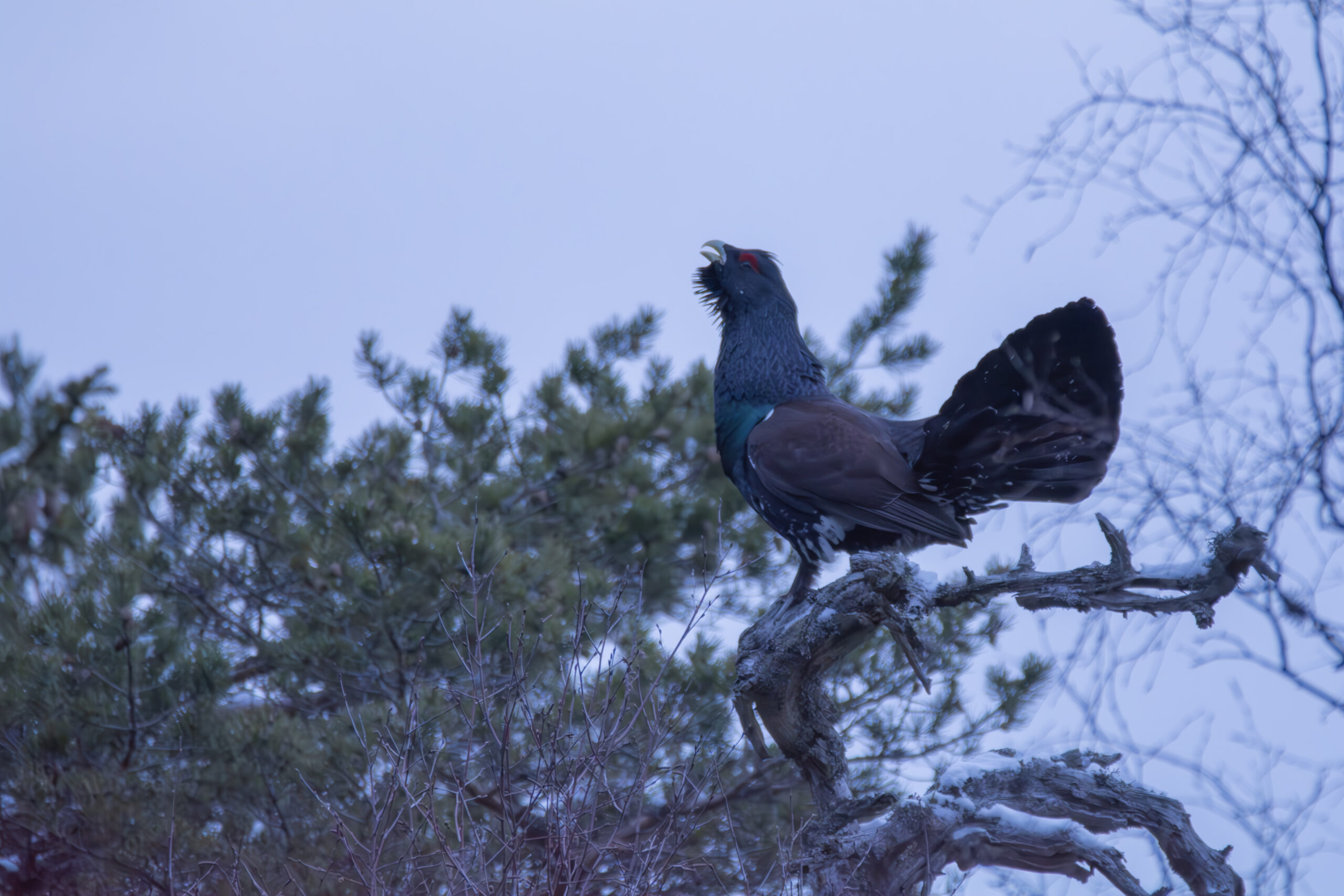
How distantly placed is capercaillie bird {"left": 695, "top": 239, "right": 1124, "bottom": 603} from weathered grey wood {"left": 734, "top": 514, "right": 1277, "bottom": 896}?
0.68 metres

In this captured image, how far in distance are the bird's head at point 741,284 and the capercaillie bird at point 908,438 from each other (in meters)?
0.01

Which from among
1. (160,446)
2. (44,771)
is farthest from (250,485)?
(44,771)

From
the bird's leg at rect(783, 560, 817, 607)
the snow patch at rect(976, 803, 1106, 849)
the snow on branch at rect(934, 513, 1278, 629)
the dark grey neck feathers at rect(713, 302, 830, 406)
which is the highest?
the dark grey neck feathers at rect(713, 302, 830, 406)

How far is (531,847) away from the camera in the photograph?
3.51m

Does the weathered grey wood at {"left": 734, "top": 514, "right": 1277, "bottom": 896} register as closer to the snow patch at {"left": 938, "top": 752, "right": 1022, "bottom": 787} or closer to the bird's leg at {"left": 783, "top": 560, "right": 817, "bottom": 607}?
the snow patch at {"left": 938, "top": 752, "right": 1022, "bottom": 787}

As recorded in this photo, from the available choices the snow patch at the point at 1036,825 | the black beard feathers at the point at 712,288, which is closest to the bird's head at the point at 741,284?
the black beard feathers at the point at 712,288

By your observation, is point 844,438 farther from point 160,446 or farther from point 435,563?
point 160,446

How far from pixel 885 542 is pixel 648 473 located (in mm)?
1930

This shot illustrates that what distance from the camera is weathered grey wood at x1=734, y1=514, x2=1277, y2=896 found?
98.6 inches

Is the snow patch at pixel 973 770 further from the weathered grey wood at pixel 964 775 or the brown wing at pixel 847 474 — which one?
the brown wing at pixel 847 474

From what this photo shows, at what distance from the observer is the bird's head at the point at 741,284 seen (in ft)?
14.1

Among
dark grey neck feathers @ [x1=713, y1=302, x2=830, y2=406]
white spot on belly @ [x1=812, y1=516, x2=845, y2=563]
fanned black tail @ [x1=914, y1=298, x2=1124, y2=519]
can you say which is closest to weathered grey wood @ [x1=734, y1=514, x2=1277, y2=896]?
fanned black tail @ [x1=914, y1=298, x2=1124, y2=519]

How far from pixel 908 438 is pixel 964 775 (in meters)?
1.37

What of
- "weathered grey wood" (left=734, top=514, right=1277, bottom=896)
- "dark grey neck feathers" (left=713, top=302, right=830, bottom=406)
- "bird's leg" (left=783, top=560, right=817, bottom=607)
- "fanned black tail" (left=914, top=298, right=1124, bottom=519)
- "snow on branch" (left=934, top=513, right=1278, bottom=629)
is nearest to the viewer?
"snow on branch" (left=934, top=513, right=1278, bottom=629)
